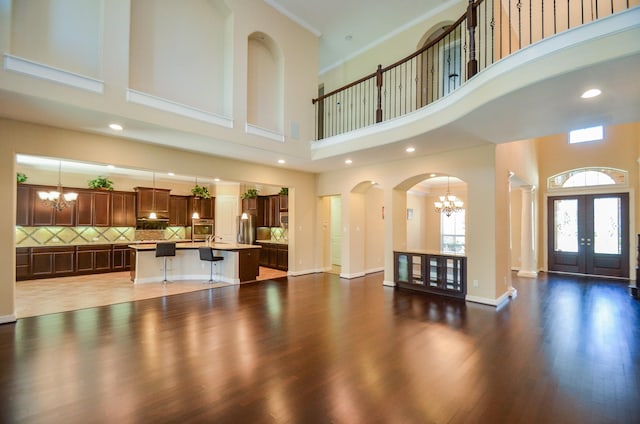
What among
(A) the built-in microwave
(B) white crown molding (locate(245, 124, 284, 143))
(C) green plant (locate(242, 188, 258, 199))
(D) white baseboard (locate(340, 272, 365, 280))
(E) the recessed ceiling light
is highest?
(B) white crown molding (locate(245, 124, 284, 143))

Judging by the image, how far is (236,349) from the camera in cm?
354

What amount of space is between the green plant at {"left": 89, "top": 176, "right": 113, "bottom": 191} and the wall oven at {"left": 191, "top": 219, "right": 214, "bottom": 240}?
2784 millimetres

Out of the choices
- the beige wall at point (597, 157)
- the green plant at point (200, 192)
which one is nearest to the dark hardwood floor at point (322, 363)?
the beige wall at point (597, 157)

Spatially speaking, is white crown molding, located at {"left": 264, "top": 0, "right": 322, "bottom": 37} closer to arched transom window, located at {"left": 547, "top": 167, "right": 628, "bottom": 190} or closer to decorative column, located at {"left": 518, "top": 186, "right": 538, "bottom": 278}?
decorative column, located at {"left": 518, "top": 186, "right": 538, "bottom": 278}

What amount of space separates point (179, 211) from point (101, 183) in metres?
2.47

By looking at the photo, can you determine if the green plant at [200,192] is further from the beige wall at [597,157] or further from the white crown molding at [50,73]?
the beige wall at [597,157]

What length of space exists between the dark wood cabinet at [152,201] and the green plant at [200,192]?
0.85 meters

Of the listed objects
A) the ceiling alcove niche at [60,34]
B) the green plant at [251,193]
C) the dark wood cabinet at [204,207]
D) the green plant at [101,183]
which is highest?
the ceiling alcove niche at [60,34]

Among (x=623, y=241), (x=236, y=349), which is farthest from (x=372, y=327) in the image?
(x=623, y=241)

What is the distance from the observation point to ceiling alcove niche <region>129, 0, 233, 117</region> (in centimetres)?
490

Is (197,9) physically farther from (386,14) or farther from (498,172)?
(498,172)

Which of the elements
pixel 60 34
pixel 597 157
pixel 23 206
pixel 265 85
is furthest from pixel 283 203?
pixel 597 157

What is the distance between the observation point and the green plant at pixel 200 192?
10594mm

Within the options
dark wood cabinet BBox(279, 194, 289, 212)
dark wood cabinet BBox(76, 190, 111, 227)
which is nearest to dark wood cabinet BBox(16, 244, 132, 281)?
dark wood cabinet BBox(76, 190, 111, 227)
